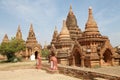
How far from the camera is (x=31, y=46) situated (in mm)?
41781

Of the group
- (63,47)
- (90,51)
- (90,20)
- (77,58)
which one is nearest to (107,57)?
(90,51)

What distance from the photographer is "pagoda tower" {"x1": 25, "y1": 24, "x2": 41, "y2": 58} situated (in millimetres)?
41625

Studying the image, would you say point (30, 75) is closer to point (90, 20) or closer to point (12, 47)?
point (90, 20)

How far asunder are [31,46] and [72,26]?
46.8ft

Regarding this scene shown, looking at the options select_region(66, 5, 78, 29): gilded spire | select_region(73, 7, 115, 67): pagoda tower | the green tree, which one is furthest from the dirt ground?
the green tree

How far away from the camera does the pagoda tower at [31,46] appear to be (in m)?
41.6

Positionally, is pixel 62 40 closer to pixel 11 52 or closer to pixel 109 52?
pixel 109 52

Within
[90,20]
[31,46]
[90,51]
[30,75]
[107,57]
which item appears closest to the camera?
[30,75]

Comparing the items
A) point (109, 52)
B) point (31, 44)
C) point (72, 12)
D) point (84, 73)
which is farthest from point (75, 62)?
point (31, 44)

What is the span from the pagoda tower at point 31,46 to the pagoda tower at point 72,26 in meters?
13.4

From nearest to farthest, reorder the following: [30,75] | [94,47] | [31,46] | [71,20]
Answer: [30,75], [94,47], [71,20], [31,46]

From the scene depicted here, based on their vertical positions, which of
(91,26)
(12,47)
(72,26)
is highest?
(72,26)

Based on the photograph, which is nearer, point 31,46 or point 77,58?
point 77,58

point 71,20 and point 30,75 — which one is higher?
point 71,20
